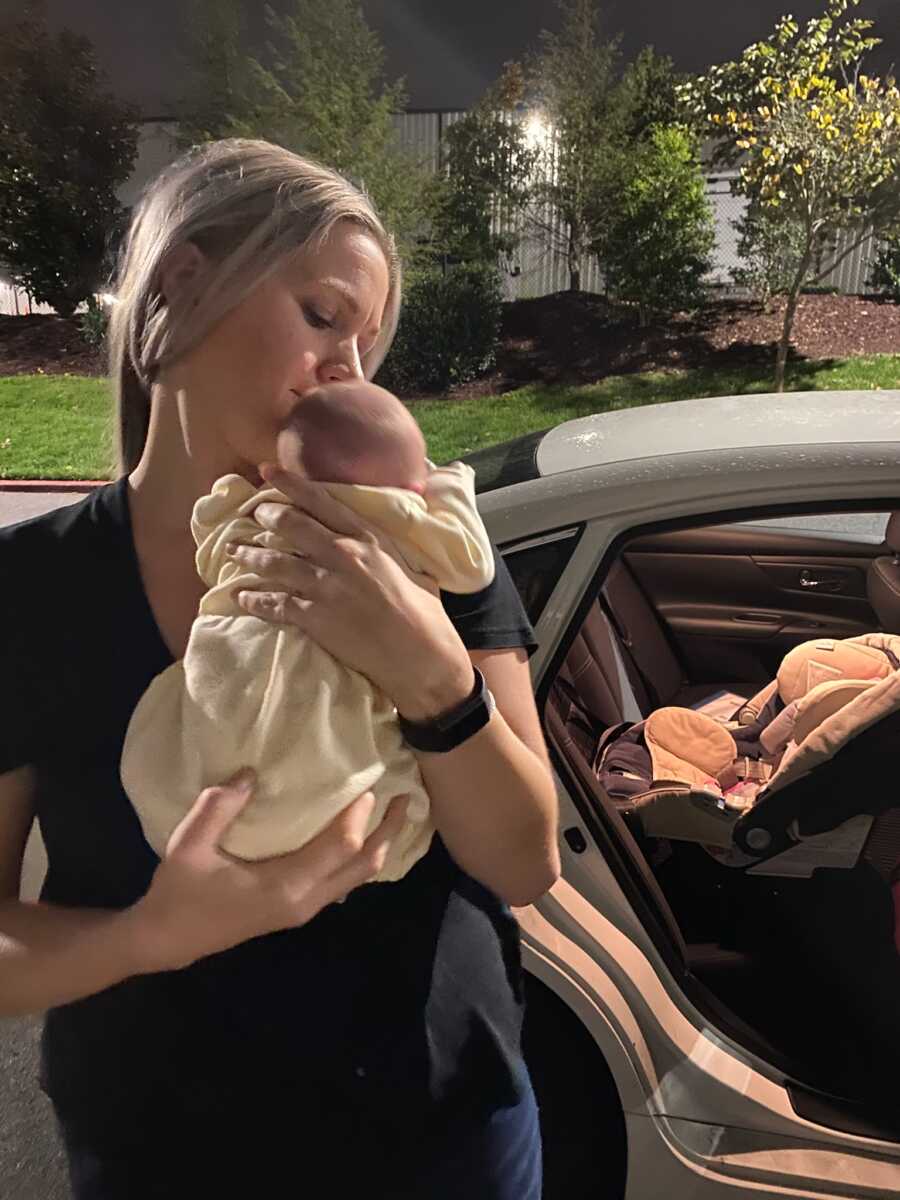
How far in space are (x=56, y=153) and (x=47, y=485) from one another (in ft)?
21.4

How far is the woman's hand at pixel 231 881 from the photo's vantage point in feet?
2.57

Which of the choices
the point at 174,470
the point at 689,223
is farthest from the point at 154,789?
the point at 689,223

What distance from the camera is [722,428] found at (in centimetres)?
190

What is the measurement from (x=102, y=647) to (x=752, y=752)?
6.91 feet

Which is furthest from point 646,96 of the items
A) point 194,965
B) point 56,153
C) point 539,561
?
point 194,965

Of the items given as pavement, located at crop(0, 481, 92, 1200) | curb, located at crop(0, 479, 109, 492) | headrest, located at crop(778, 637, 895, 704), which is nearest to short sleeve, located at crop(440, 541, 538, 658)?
pavement, located at crop(0, 481, 92, 1200)

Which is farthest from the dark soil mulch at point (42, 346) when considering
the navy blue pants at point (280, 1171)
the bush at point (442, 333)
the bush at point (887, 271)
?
the navy blue pants at point (280, 1171)

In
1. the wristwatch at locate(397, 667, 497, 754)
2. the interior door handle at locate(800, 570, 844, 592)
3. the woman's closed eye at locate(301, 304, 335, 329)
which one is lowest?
the interior door handle at locate(800, 570, 844, 592)

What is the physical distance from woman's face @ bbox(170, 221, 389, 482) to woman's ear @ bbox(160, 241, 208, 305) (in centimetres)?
6

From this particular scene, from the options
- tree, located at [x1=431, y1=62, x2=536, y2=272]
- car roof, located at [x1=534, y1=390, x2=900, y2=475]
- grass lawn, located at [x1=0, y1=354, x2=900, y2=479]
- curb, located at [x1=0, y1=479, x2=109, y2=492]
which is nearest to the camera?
car roof, located at [x1=534, y1=390, x2=900, y2=475]

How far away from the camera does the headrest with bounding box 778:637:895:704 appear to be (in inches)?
98.3

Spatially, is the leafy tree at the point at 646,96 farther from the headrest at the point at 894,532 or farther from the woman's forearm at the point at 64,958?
the woman's forearm at the point at 64,958

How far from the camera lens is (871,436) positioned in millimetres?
1763

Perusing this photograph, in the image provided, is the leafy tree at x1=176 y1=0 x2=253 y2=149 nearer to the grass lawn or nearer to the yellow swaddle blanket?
the grass lawn
